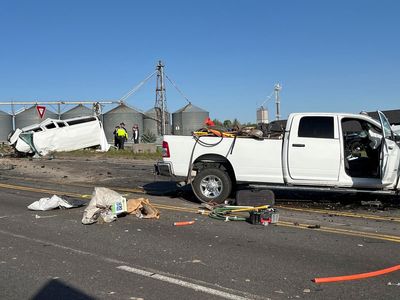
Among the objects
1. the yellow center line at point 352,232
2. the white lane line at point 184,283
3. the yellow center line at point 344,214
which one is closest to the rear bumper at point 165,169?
the yellow center line at point 344,214

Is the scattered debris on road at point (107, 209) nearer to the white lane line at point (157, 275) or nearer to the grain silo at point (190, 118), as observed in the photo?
the white lane line at point (157, 275)

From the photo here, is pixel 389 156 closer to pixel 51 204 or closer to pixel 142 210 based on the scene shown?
pixel 142 210

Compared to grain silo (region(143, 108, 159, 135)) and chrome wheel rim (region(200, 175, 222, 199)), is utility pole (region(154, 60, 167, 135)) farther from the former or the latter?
chrome wheel rim (region(200, 175, 222, 199))

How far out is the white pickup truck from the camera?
940 cm

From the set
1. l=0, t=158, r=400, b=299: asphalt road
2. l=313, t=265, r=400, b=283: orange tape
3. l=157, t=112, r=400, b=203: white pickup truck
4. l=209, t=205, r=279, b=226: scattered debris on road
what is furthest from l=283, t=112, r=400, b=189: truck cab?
l=313, t=265, r=400, b=283: orange tape

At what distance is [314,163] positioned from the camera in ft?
31.3

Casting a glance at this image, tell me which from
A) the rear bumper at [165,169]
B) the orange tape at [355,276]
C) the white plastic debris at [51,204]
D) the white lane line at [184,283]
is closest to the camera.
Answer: the white lane line at [184,283]

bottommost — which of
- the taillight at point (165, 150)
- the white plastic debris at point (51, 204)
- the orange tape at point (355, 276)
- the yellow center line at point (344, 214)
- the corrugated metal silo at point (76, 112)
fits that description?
the orange tape at point (355, 276)

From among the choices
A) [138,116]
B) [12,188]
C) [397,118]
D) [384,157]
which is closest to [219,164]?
Result: [384,157]

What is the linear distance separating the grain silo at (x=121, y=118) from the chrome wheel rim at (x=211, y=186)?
3345 cm

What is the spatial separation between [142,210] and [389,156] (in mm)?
4853

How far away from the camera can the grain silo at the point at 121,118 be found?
143 feet

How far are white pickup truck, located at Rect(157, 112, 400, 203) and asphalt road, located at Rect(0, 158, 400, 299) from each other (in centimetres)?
75

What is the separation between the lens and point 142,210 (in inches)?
351
